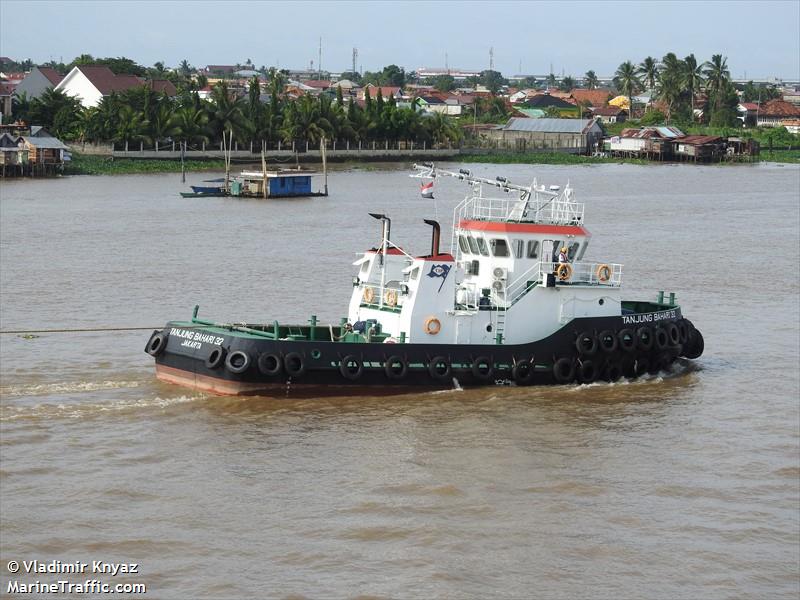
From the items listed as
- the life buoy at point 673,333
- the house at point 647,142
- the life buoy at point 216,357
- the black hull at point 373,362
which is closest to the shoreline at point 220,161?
the house at point 647,142

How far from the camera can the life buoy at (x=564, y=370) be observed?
24.8 metres

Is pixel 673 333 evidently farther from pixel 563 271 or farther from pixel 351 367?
pixel 351 367

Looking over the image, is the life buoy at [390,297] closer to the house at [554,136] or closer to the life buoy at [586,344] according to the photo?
the life buoy at [586,344]

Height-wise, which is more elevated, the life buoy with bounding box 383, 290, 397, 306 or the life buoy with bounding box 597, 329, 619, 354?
the life buoy with bounding box 383, 290, 397, 306

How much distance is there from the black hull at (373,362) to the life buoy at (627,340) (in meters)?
0.02

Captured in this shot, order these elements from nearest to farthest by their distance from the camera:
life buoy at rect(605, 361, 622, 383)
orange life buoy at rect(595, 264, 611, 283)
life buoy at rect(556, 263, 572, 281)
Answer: life buoy at rect(556, 263, 572, 281) < life buoy at rect(605, 361, 622, 383) < orange life buoy at rect(595, 264, 611, 283)

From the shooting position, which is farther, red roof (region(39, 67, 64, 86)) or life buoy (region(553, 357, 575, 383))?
red roof (region(39, 67, 64, 86))

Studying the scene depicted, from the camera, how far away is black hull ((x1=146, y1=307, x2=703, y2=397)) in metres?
23.4

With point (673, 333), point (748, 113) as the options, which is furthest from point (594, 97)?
point (673, 333)

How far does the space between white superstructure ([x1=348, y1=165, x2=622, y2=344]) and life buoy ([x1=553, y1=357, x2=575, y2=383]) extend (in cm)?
74

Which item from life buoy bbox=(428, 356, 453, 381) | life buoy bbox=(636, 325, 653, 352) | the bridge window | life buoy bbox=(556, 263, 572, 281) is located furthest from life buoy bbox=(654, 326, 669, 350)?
life buoy bbox=(428, 356, 453, 381)

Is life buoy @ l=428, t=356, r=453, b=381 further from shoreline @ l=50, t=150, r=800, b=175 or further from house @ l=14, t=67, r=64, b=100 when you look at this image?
house @ l=14, t=67, r=64, b=100

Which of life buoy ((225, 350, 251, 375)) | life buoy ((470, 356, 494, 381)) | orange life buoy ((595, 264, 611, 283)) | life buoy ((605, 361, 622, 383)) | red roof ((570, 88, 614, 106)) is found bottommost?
life buoy ((605, 361, 622, 383))

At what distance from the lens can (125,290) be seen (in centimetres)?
3509
